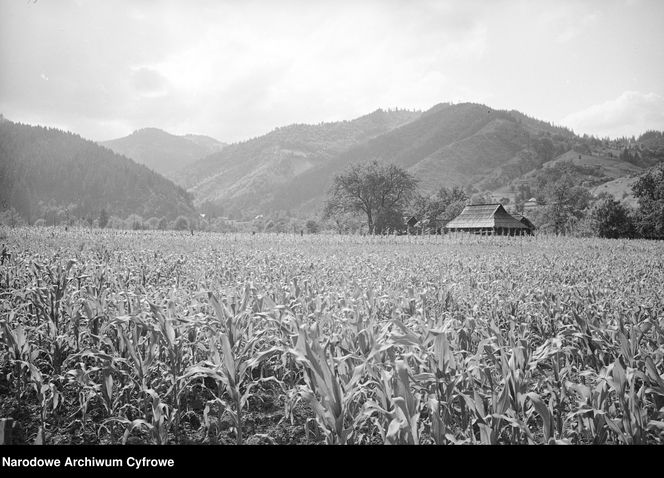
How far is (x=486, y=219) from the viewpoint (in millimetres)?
64188

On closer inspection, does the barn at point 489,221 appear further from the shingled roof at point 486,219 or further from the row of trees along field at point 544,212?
the row of trees along field at point 544,212

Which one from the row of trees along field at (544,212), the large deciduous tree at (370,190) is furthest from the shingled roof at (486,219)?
the large deciduous tree at (370,190)

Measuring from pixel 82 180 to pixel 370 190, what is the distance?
13293cm

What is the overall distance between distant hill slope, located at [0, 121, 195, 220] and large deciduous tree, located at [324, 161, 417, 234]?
105 metres

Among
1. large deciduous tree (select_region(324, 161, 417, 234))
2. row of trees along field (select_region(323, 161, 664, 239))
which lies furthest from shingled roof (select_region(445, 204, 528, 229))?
large deciduous tree (select_region(324, 161, 417, 234))

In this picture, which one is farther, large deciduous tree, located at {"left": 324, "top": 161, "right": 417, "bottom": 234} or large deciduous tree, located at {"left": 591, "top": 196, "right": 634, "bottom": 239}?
large deciduous tree, located at {"left": 324, "top": 161, "right": 417, "bottom": 234}

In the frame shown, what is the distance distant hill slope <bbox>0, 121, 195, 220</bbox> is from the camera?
137m

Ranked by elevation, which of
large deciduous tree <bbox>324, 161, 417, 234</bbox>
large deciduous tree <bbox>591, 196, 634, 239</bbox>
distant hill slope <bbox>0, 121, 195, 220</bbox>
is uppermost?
distant hill slope <bbox>0, 121, 195, 220</bbox>

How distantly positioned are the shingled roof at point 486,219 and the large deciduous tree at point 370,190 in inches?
453

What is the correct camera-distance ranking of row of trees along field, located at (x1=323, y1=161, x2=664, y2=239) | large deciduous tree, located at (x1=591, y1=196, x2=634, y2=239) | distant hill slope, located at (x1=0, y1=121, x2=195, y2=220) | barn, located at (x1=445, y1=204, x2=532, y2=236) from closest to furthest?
row of trees along field, located at (x1=323, y1=161, x2=664, y2=239) → large deciduous tree, located at (x1=591, y1=196, x2=634, y2=239) → barn, located at (x1=445, y1=204, x2=532, y2=236) → distant hill slope, located at (x1=0, y1=121, x2=195, y2=220)

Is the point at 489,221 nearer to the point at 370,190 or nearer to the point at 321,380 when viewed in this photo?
the point at 370,190

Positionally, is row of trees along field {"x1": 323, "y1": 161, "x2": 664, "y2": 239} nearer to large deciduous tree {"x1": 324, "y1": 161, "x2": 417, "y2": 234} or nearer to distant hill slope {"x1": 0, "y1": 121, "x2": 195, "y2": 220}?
large deciduous tree {"x1": 324, "y1": 161, "x2": 417, "y2": 234}
